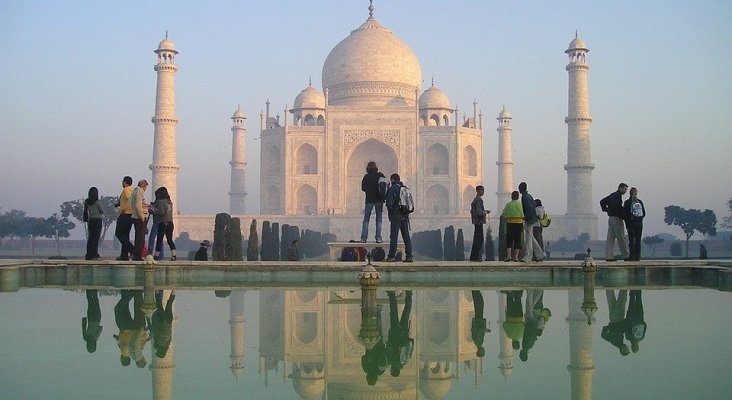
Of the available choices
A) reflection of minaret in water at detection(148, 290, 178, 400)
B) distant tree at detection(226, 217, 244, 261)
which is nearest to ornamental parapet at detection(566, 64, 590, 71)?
distant tree at detection(226, 217, 244, 261)

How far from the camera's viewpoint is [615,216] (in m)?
9.67

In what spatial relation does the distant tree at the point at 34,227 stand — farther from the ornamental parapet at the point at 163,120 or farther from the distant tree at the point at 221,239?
the distant tree at the point at 221,239

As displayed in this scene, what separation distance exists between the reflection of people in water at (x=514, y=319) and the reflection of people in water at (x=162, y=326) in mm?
1814

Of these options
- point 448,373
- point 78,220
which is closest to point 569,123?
point 78,220

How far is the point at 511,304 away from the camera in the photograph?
6656 millimetres

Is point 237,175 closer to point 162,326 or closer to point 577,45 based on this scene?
point 577,45

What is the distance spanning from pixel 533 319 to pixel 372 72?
32.3 meters

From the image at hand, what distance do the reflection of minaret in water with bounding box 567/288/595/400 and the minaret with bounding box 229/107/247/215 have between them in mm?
34054

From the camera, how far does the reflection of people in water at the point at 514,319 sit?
4960 mm

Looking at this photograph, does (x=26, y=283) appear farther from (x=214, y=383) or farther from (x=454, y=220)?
(x=454, y=220)

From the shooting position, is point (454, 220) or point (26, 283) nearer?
point (26, 283)

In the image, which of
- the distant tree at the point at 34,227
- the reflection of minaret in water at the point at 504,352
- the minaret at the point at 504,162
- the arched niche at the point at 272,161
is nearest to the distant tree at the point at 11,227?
the distant tree at the point at 34,227

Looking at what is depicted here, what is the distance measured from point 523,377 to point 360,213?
101 ft

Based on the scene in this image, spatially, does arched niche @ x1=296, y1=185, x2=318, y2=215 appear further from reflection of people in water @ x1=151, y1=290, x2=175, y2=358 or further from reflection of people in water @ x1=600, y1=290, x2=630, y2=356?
reflection of people in water @ x1=151, y1=290, x2=175, y2=358
